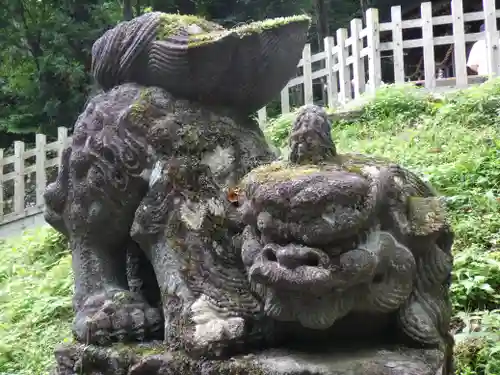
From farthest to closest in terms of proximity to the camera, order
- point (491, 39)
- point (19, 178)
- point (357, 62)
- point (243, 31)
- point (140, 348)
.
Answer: point (19, 178) < point (357, 62) < point (491, 39) < point (243, 31) < point (140, 348)

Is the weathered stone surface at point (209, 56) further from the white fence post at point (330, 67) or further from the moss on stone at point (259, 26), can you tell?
the white fence post at point (330, 67)

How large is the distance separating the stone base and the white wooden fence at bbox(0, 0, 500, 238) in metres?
7.57

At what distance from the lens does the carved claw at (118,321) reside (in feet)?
7.04

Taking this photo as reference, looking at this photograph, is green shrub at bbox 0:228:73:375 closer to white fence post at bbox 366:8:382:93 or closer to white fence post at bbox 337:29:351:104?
white fence post at bbox 337:29:351:104

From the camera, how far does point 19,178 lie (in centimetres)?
1088

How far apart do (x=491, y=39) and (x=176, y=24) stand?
812 cm

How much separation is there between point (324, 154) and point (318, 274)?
37cm

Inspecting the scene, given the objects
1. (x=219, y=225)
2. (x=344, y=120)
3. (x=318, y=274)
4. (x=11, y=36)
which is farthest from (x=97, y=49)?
(x=11, y=36)

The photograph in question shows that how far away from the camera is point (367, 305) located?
1710 mm

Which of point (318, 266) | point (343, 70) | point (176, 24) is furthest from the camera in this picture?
point (343, 70)

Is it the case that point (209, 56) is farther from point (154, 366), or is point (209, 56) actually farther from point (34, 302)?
point (34, 302)

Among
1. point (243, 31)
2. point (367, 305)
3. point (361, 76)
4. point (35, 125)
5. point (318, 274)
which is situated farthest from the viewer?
point (35, 125)

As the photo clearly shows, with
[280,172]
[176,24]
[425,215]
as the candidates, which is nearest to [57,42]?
[176,24]

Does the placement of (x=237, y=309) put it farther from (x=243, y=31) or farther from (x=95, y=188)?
(x=243, y=31)
